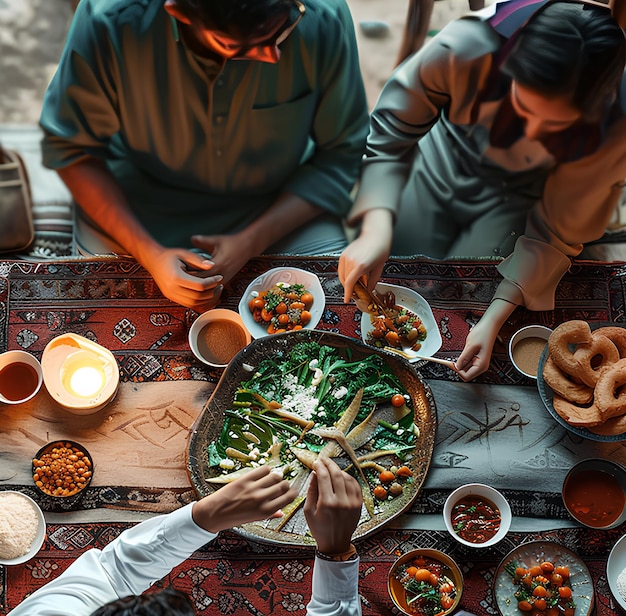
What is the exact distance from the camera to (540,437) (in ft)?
8.46

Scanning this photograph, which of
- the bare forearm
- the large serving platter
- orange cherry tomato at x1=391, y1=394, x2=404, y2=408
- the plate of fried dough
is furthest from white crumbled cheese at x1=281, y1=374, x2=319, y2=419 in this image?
the plate of fried dough

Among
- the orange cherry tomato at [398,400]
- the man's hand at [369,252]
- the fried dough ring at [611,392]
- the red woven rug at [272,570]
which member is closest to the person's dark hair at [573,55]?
the man's hand at [369,252]

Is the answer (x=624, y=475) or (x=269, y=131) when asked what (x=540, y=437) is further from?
(x=269, y=131)

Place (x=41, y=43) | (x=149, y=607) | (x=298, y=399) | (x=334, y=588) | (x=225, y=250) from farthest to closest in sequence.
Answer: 1. (x=41, y=43)
2. (x=225, y=250)
3. (x=298, y=399)
4. (x=334, y=588)
5. (x=149, y=607)

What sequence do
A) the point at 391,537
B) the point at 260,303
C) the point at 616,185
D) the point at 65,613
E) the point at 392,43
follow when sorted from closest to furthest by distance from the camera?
the point at 65,613, the point at 616,185, the point at 391,537, the point at 260,303, the point at 392,43

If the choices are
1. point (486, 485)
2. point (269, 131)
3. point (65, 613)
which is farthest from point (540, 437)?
point (65, 613)

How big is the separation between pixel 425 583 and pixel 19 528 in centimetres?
127

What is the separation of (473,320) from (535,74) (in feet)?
3.18

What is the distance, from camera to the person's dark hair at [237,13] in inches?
70.7

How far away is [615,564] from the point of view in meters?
2.40

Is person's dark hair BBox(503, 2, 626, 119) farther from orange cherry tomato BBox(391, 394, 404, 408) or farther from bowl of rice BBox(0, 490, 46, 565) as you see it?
bowl of rice BBox(0, 490, 46, 565)

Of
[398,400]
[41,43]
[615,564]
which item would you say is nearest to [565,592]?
[615,564]

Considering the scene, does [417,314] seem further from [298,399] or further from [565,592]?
[565,592]

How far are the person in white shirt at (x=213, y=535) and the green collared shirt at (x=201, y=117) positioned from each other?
3.51ft
